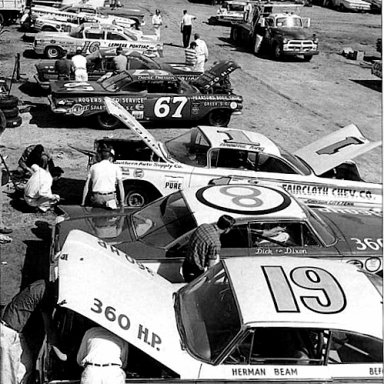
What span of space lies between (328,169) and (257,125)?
6450 mm

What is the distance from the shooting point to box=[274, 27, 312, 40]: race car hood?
2392 cm

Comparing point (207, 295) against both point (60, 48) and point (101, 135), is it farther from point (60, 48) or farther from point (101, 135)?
point (60, 48)

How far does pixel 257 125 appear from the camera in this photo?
1638 centimetres

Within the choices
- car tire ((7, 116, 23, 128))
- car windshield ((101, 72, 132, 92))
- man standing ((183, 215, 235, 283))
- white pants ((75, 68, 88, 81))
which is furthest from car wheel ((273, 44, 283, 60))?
man standing ((183, 215, 235, 283))

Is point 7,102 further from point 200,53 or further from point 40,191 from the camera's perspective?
point 200,53

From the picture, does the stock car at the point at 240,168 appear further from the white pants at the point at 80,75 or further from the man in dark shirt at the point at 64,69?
the man in dark shirt at the point at 64,69

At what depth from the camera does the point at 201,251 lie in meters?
7.08

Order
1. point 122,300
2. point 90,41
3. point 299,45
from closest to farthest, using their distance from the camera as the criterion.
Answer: point 122,300
point 90,41
point 299,45

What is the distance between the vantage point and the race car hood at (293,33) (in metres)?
23.9

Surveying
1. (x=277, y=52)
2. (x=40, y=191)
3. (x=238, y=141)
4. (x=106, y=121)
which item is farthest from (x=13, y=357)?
(x=277, y=52)

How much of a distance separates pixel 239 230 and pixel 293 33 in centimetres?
1775

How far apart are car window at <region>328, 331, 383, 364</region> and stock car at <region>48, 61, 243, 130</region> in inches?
375

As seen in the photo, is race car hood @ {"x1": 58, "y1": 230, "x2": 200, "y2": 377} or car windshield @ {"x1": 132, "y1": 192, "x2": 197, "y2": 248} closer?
race car hood @ {"x1": 58, "y1": 230, "x2": 200, "y2": 377}

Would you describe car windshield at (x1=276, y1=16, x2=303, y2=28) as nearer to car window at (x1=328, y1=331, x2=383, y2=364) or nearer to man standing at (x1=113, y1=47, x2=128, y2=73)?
man standing at (x1=113, y1=47, x2=128, y2=73)
